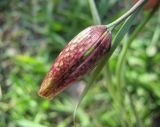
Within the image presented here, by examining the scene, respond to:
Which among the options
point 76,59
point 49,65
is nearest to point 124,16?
point 76,59

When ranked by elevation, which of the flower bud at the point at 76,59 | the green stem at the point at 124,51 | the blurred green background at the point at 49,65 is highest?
the flower bud at the point at 76,59

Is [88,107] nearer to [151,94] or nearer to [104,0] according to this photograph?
[151,94]

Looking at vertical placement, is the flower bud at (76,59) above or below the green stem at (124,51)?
above

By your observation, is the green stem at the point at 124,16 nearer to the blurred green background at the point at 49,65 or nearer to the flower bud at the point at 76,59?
the flower bud at the point at 76,59

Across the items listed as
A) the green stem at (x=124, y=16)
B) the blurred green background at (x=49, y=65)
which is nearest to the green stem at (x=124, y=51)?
the green stem at (x=124, y=16)

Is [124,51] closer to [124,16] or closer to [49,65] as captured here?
[124,16]

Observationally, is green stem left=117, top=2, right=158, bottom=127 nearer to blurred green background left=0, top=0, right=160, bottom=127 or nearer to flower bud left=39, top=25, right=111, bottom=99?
flower bud left=39, top=25, right=111, bottom=99

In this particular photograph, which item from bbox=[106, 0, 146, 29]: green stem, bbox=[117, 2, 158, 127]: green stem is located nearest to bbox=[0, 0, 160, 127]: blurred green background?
bbox=[117, 2, 158, 127]: green stem

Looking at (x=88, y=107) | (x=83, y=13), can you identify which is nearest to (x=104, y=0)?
(x=88, y=107)
